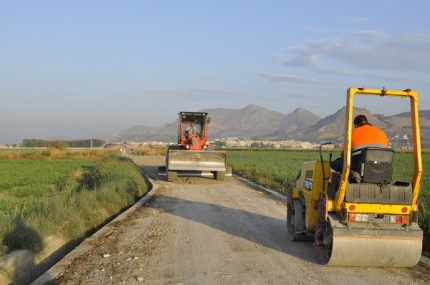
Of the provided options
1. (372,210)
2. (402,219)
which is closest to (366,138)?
(372,210)

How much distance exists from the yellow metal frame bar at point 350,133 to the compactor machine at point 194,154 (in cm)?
1308

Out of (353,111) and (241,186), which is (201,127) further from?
(353,111)

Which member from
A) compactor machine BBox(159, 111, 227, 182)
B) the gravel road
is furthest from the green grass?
compactor machine BBox(159, 111, 227, 182)

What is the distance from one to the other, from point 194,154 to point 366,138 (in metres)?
13.2

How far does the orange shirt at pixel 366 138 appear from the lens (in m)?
6.90

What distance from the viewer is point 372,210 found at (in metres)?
6.91

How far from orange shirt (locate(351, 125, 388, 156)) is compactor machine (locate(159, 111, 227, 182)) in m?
13.0

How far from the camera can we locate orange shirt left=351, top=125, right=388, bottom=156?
6898 mm

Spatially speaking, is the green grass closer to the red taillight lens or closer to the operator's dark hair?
the operator's dark hair

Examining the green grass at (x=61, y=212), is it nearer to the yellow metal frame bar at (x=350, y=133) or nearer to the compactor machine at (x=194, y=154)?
the compactor machine at (x=194, y=154)

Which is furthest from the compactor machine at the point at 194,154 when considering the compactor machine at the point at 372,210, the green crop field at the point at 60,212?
the compactor machine at the point at 372,210

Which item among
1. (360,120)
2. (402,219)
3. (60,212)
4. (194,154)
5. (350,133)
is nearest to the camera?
(350,133)

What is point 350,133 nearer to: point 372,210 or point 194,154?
point 372,210

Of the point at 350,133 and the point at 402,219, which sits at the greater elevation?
the point at 350,133
